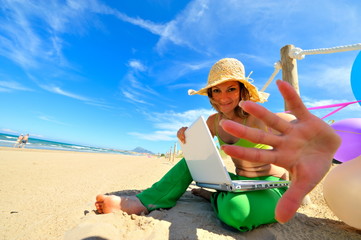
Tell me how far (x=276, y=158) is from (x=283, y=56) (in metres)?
2.21

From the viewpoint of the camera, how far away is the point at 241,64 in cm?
179

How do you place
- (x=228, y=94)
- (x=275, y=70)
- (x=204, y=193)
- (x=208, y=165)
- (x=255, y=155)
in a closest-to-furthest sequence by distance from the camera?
(x=255, y=155) → (x=208, y=165) → (x=228, y=94) → (x=204, y=193) → (x=275, y=70)

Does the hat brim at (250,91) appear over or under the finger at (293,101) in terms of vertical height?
over

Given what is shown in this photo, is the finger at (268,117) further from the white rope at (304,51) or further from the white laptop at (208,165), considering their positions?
the white rope at (304,51)

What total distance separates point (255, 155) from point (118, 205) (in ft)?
4.24

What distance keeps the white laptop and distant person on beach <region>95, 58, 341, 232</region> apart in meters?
0.11

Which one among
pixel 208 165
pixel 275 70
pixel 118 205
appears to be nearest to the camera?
pixel 208 165

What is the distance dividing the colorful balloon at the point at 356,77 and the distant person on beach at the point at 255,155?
0.87m

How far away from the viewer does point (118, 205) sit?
1.53 metres

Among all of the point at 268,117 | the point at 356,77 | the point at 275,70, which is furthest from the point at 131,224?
the point at 275,70

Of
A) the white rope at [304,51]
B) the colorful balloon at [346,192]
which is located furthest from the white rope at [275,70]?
the colorful balloon at [346,192]

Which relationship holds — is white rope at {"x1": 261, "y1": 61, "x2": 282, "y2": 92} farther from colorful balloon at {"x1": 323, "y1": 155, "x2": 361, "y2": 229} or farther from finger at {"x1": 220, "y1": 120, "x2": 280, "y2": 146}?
finger at {"x1": 220, "y1": 120, "x2": 280, "y2": 146}

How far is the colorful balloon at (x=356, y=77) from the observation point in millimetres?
1718

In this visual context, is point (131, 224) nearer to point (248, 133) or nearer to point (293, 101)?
point (248, 133)
